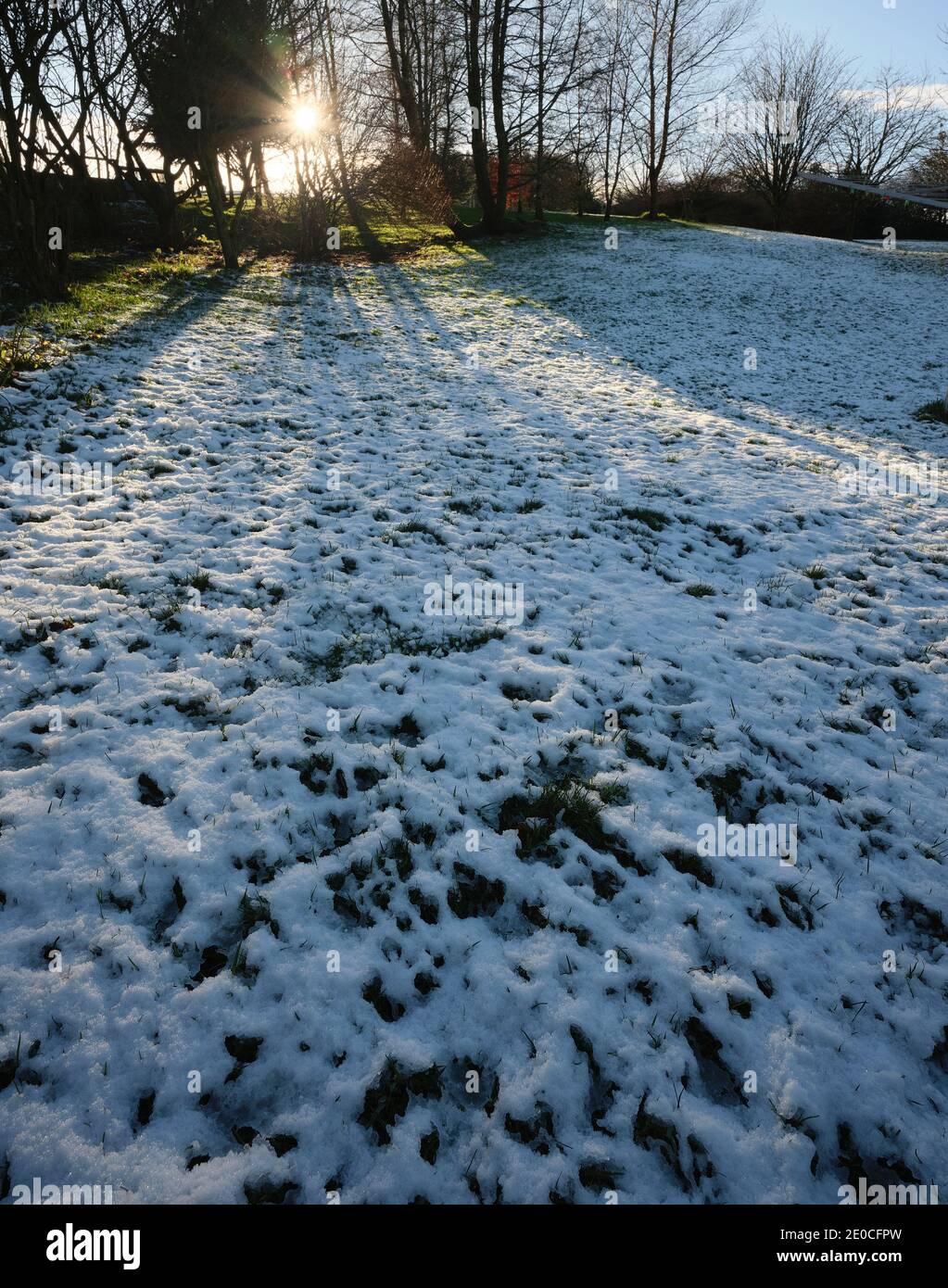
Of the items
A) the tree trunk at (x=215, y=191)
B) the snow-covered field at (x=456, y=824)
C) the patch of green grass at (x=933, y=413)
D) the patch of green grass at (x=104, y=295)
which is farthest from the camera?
the tree trunk at (x=215, y=191)

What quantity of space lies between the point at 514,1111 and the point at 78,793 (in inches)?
106

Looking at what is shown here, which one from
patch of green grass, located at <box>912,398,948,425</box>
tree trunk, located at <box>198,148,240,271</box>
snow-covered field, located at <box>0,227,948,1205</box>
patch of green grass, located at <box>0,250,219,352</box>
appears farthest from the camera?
tree trunk, located at <box>198,148,240,271</box>

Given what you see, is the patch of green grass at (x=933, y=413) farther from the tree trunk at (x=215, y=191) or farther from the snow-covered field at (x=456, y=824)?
the tree trunk at (x=215, y=191)

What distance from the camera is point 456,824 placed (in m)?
3.41

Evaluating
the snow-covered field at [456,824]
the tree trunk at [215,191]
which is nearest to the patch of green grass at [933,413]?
the snow-covered field at [456,824]

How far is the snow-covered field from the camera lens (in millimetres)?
2355

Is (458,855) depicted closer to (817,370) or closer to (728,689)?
(728,689)

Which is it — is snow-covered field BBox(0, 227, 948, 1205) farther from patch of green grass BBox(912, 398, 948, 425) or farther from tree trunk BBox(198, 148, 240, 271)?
tree trunk BBox(198, 148, 240, 271)

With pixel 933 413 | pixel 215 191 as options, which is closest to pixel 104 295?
pixel 215 191

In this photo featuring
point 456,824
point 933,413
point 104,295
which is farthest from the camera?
point 104,295

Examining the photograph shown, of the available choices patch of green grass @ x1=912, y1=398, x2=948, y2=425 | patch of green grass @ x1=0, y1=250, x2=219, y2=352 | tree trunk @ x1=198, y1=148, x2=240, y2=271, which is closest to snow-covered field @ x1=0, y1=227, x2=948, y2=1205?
patch of green grass @ x1=0, y1=250, x2=219, y2=352

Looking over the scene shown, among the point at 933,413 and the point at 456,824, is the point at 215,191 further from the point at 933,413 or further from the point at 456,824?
the point at 456,824

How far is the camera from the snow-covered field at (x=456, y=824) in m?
2.36
